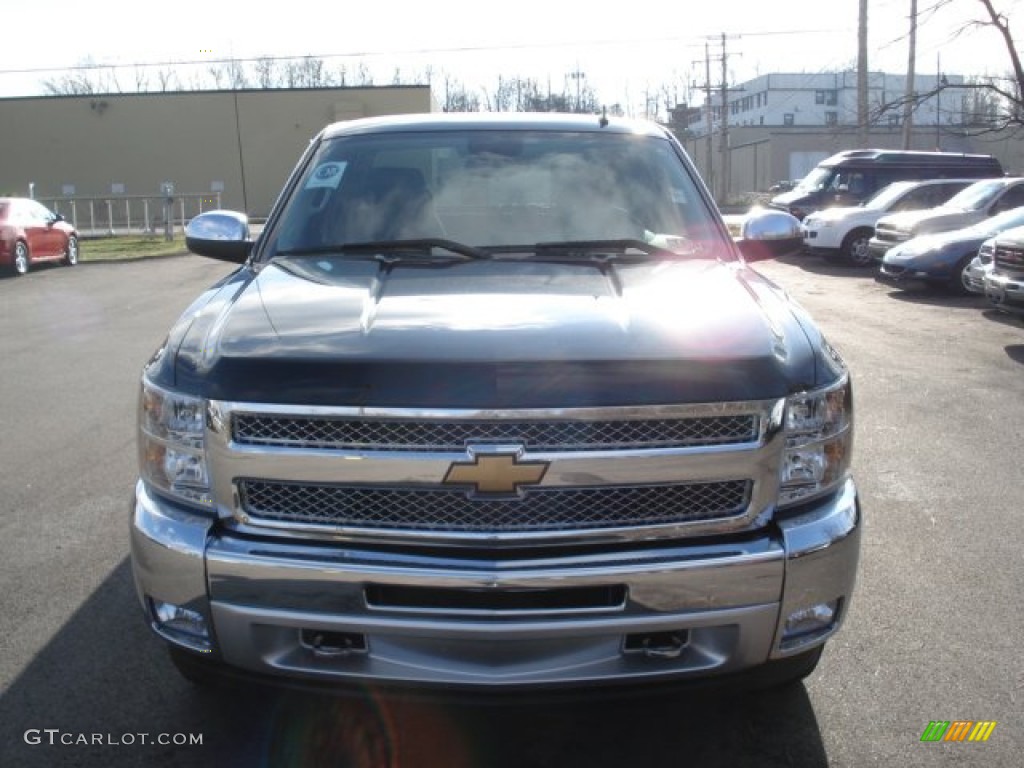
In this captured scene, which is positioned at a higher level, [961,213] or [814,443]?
[814,443]

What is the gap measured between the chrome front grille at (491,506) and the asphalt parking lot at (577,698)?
456 mm

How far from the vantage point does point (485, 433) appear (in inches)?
94.6

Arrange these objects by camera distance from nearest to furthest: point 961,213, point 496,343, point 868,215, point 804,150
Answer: point 496,343 → point 961,213 → point 868,215 → point 804,150

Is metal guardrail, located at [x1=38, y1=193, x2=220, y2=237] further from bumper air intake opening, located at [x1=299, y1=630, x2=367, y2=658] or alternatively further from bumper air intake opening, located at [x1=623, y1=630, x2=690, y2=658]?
bumper air intake opening, located at [x1=623, y1=630, x2=690, y2=658]

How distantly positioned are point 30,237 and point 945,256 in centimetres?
1661

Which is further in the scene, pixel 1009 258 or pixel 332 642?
pixel 1009 258

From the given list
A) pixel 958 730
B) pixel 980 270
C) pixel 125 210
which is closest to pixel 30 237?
pixel 980 270

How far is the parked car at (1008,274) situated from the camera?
10.2m

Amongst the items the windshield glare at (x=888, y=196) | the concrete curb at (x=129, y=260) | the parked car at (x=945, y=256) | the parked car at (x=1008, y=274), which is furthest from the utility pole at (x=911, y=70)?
the concrete curb at (x=129, y=260)

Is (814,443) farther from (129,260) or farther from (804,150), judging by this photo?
(804,150)

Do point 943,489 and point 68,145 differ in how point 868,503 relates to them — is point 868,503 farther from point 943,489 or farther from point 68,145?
point 68,145

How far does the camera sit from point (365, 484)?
96.4 inches

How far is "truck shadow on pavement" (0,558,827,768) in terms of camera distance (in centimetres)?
281

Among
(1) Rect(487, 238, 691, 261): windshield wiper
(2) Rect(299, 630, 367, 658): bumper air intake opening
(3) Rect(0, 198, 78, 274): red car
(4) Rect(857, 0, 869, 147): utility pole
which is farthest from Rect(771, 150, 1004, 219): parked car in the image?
(2) Rect(299, 630, 367, 658): bumper air intake opening
